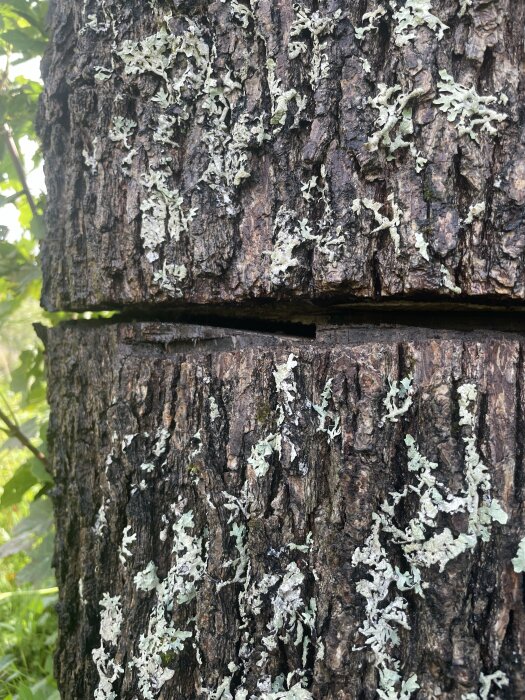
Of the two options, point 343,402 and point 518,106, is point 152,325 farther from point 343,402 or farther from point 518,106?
point 518,106

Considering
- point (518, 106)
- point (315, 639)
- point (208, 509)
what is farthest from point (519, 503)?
A: point (518, 106)

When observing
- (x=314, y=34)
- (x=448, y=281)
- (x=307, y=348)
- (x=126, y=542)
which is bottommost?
(x=126, y=542)

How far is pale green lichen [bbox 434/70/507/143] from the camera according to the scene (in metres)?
0.93

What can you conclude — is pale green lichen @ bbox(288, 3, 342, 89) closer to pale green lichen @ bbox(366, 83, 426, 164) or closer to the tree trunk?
the tree trunk

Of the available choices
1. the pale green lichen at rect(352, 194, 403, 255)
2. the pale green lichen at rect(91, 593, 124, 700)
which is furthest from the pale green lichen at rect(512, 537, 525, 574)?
the pale green lichen at rect(91, 593, 124, 700)

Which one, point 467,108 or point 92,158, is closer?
point 467,108

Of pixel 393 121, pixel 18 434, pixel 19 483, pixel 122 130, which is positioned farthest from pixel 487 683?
pixel 18 434

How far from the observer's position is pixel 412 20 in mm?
950

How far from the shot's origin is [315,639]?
985 millimetres

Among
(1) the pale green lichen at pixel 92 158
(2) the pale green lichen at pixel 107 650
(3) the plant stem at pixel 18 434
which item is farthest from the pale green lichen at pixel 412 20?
(3) the plant stem at pixel 18 434

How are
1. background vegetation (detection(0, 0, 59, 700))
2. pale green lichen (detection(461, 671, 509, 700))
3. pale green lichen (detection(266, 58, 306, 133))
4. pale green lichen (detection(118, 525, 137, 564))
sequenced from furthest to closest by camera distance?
background vegetation (detection(0, 0, 59, 700))
pale green lichen (detection(118, 525, 137, 564))
pale green lichen (detection(266, 58, 306, 133))
pale green lichen (detection(461, 671, 509, 700))

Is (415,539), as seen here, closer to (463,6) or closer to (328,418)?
(328,418)

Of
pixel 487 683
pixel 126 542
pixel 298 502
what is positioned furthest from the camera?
pixel 126 542

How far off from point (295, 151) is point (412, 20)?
0.27 m
